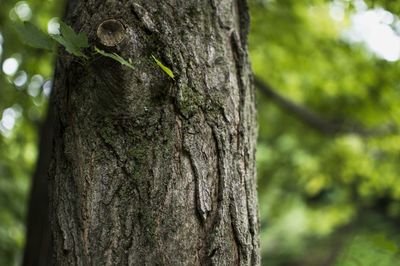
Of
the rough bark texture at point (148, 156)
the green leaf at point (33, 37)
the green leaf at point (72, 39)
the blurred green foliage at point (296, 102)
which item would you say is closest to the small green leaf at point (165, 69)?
the rough bark texture at point (148, 156)

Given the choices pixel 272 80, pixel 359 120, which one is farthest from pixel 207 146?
pixel 272 80

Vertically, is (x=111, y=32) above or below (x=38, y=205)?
below

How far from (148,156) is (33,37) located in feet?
1.61

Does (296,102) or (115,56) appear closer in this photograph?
(115,56)

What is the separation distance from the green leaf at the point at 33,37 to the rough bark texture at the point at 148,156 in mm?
105

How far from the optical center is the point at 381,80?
197 inches

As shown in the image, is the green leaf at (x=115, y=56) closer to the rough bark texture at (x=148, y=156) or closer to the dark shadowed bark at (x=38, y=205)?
the rough bark texture at (x=148, y=156)

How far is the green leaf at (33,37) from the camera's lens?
63.7 inches

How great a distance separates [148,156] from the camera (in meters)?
1.67

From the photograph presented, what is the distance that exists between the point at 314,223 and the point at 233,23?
7509 mm

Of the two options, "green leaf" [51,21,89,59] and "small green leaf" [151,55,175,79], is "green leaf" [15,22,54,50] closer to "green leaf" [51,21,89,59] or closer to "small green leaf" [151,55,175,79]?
"green leaf" [51,21,89,59]

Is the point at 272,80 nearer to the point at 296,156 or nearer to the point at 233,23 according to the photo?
the point at 296,156

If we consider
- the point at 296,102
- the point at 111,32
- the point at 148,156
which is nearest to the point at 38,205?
the point at 148,156

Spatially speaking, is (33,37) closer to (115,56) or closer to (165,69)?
(115,56)
